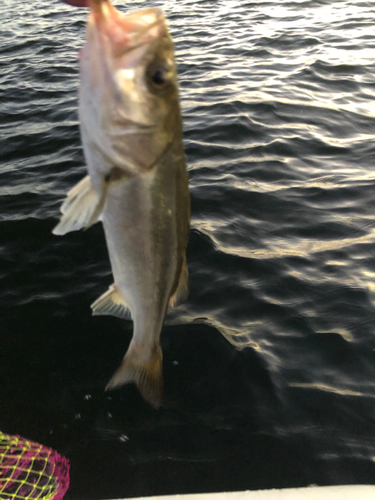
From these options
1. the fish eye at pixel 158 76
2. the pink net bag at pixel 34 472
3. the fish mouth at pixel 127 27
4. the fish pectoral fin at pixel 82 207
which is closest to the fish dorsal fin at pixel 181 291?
the fish pectoral fin at pixel 82 207

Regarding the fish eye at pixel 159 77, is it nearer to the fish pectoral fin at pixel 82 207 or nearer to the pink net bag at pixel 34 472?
the fish pectoral fin at pixel 82 207

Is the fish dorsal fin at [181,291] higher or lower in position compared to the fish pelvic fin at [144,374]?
higher

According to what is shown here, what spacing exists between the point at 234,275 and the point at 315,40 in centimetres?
928

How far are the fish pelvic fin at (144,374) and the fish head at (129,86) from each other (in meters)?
1.00

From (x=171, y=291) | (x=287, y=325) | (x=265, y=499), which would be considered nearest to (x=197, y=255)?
(x=287, y=325)

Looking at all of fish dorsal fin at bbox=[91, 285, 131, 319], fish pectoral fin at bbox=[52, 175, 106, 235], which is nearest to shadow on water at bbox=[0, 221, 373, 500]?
fish dorsal fin at bbox=[91, 285, 131, 319]

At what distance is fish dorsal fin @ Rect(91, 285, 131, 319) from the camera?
2.00 m

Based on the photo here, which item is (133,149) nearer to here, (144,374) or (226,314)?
(144,374)

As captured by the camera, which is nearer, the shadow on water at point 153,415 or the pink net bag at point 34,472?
the pink net bag at point 34,472

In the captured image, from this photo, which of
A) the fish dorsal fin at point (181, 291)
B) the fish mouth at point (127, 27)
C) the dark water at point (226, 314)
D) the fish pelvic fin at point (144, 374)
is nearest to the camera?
the fish mouth at point (127, 27)

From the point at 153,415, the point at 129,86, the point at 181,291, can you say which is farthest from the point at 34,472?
the point at 129,86

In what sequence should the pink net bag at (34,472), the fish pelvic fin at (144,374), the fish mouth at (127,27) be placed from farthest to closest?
the pink net bag at (34,472) < the fish pelvic fin at (144,374) < the fish mouth at (127,27)

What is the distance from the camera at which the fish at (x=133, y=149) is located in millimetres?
1419

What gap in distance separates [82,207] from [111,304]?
0.57 meters
